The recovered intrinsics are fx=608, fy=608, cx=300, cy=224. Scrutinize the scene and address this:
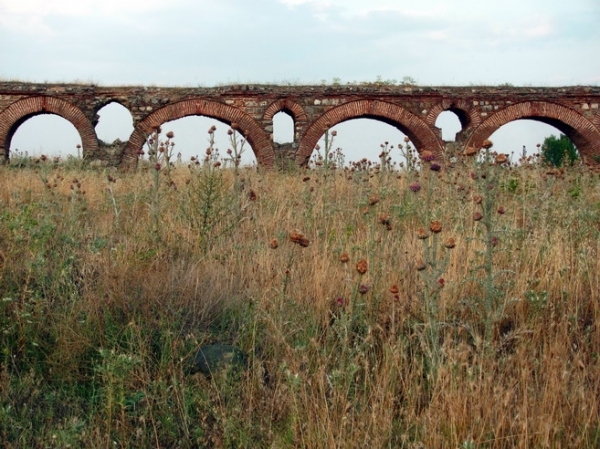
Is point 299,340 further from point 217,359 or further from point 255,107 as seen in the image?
point 255,107

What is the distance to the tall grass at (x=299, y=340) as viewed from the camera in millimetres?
2623

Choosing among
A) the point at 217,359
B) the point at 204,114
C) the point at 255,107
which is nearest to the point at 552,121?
the point at 255,107

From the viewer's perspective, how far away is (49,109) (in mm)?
16250

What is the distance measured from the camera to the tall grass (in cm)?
262

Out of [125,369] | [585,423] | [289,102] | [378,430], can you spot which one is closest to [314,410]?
[378,430]

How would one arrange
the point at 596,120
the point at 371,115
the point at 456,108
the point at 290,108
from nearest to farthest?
the point at 290,108, the point at 371,115, the point at 456,108, the point at 596,120

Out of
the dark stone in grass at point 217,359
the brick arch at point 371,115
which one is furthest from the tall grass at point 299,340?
the brick arch at point 371,115

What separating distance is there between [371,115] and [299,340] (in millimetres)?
13983

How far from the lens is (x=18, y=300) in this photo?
142 inches

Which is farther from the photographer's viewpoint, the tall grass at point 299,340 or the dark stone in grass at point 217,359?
the dark stone in grass at point 217,359

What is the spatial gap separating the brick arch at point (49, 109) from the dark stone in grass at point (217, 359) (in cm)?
1396

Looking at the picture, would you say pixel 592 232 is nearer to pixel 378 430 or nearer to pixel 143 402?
pixel 378 430

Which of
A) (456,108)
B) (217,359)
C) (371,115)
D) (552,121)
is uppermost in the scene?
(456,108)

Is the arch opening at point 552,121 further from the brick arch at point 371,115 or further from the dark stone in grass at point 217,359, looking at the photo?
the dark stone in grass at point 217,359
